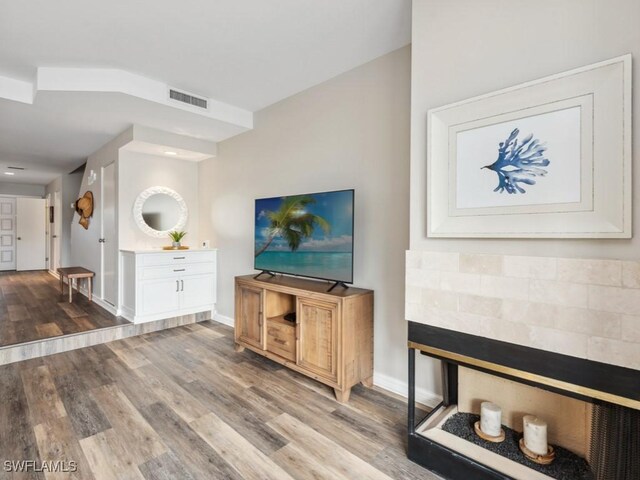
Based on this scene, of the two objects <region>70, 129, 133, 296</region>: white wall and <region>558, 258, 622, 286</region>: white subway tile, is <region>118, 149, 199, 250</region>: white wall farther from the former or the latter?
<region>558, 258, 622, 286</region>: white subway tile

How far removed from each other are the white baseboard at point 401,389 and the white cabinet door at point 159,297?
104 inches

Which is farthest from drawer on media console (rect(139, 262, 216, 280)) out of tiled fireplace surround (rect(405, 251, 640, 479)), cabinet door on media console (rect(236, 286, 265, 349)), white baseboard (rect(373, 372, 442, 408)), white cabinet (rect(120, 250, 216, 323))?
tiled fireplace surround (rect(405, 251, 640, 479))

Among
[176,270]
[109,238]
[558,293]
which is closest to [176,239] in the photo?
[176,270]

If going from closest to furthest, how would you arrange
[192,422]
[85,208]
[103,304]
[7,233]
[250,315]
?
[192,422] → [250,315] → [103,304] → [85,208] → [7,233]

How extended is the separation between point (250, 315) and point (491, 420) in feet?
6.72

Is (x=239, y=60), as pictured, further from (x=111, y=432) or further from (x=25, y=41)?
(x=111, y=432)

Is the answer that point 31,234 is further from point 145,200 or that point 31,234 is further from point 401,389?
point 401,389

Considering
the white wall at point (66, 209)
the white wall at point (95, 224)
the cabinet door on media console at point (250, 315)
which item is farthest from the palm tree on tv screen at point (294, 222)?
the white wall at point (66, 209)

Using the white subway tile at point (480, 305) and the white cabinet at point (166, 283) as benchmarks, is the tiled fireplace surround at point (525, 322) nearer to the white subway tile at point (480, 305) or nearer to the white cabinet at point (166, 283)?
the white subway tile at point (480, 305)

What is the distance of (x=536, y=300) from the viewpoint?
4.48 ft

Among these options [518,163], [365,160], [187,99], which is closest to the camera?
[518,163]

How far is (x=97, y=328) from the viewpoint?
3.46m

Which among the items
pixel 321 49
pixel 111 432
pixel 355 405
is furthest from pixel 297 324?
pixel 321 49

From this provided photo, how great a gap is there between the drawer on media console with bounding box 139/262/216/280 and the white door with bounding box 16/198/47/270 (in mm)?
6970
